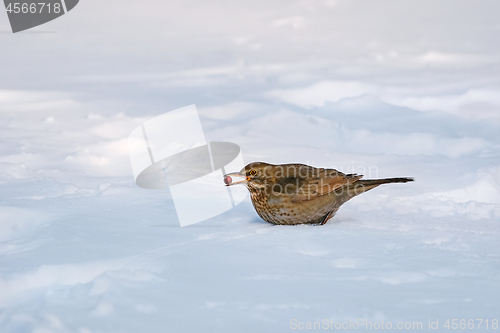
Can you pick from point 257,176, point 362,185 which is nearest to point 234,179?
point 257,176

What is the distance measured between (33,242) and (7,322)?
1760 millimetres

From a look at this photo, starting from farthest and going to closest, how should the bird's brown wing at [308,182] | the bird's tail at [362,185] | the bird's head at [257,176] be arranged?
the bird's tail at [362,185] → the bird's head at [257,176] → the bird's brown wing at [308,182]

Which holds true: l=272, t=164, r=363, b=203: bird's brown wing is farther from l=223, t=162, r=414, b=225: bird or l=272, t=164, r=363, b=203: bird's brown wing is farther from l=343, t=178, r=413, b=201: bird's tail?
l=343, t=178, r=413, b=201: bird's tail

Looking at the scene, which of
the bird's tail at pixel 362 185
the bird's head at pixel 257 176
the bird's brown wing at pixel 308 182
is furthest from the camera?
the bird's tail at pixel 362 185

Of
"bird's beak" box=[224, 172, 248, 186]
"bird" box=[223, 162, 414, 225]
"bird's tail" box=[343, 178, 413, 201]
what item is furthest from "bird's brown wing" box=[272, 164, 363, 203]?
"bird's beak" box=[224, 172, 248, 186]

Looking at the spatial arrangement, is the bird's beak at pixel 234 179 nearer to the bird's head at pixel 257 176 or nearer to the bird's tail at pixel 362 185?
the bird's head at pixel 257 176

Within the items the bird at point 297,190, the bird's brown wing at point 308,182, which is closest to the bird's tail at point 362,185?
the bird at point 297,190

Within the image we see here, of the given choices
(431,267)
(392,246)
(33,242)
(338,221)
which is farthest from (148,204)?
(431,267)

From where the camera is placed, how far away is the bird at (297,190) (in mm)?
5730

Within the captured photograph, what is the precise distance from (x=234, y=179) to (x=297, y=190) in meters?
1.11

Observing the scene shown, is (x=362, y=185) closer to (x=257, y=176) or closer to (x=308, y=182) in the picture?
(x=308, y=182)

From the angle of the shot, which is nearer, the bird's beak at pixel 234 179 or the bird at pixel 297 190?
the bird at pixel 297 190

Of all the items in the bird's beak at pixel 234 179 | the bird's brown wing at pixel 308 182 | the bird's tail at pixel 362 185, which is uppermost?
the bird's beak at pixel 234 179

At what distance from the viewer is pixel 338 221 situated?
20.1 ft
